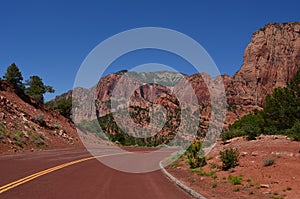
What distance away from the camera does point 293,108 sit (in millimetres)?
30641

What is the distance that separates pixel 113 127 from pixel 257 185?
82755 mm

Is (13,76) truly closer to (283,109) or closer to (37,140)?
(37,140)

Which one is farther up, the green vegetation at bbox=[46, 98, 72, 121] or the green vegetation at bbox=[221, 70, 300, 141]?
the green vegetation at bbox=[46, 98, 72, 121]

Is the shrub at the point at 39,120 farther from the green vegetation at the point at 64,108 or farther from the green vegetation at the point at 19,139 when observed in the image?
the green vegetation at the point at 64,108

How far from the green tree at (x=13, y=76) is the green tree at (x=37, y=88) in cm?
450

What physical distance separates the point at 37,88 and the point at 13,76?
7084 mm

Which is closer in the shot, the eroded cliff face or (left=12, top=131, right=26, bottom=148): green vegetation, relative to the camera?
(left=12, top=131, right=26, bottom=148): green vegetation

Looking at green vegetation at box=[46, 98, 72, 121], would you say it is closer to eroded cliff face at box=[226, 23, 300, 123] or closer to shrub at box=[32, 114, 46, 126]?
shrub at box=[32, 114, 46, 126]

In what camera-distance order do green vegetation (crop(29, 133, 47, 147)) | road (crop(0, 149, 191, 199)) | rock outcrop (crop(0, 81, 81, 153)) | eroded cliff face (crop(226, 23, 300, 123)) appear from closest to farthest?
road (crop(0, 149, 191, 199))
rock outcrop (crop(0, 81, 81, 153))
green vegetation (crop(29, 133, 47, 147))
eroded cliff face (crop(226, 23, 300, 123))

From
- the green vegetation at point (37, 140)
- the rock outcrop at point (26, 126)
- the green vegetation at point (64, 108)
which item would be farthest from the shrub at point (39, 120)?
the green vegetation at point (64, 108)

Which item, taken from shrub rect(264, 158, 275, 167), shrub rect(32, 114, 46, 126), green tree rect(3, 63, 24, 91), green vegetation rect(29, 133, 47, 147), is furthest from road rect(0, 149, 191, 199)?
green tree rect(3, 63, 24, 91)

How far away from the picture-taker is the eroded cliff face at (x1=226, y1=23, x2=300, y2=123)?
459ft

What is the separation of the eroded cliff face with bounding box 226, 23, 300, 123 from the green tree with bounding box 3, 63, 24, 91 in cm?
→ 10497

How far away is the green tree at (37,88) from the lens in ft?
161
